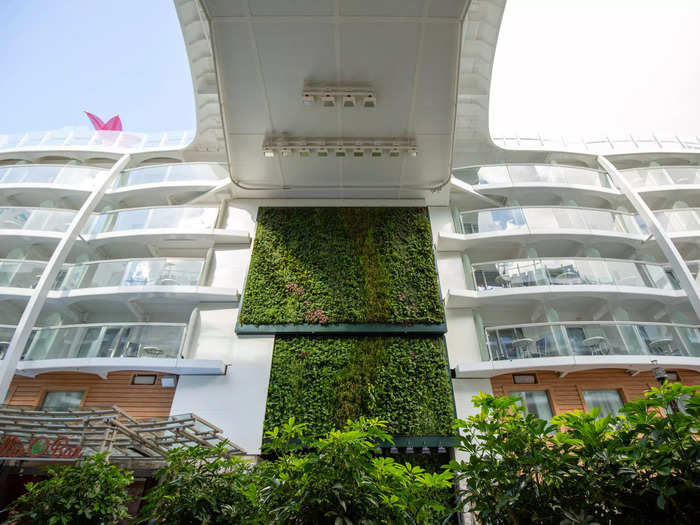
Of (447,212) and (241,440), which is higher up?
Result: (447,212)

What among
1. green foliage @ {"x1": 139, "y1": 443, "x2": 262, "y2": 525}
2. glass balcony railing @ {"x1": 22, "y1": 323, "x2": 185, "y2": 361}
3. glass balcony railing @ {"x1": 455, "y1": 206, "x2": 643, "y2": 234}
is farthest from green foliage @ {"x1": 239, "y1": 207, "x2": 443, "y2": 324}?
green foliage @ {"x1": 139, "y1": 443, "x2": 262, "y2": 525}

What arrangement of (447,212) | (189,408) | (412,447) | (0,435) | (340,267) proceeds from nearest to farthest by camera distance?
1. (0,435)
2. (412,447)
3. (189,408)
4. (340,267)
5. (447,212)

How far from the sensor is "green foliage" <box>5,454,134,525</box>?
4488 mm

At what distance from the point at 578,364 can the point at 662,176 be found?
11.7m

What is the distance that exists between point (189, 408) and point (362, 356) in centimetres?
563

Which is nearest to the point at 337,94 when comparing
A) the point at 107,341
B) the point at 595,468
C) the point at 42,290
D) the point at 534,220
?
the point at 534,220

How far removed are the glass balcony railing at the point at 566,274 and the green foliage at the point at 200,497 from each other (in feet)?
39.8

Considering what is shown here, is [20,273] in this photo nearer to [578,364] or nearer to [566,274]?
[578,364]

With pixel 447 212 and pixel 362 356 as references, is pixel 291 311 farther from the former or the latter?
pixel 447 212

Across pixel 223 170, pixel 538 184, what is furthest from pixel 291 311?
pixel 538 184

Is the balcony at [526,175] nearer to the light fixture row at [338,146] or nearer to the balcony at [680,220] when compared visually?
the balcony at [680,220]

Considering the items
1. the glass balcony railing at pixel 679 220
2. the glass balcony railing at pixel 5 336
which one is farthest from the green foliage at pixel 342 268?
the glass balcony railing at pixel 679 220

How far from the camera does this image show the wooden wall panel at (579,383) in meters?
12.4

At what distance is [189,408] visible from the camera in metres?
11.9
